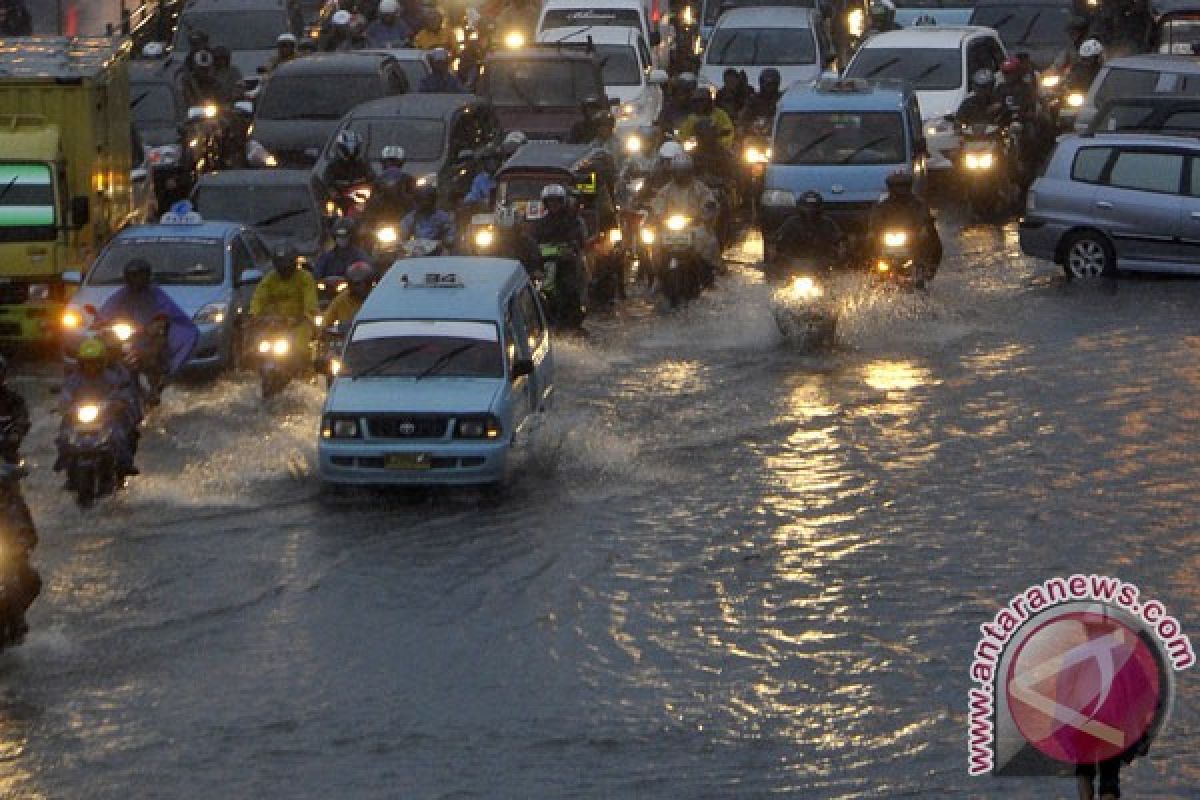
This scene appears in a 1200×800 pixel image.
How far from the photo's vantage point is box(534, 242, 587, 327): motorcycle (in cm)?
Result: 2441

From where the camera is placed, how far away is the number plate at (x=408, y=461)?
16.8 meters

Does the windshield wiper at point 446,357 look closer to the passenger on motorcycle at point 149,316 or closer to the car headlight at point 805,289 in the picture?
the passenger on motorcycle at point 149,316

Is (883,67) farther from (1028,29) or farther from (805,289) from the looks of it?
A: (805,289)

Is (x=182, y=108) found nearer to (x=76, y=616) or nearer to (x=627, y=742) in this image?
(x=76, y=616)

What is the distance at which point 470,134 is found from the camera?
29.8 meters

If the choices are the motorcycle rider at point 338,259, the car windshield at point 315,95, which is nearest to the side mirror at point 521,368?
the motorcycle rider at point 338,259

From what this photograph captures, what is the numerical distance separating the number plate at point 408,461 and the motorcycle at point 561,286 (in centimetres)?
762

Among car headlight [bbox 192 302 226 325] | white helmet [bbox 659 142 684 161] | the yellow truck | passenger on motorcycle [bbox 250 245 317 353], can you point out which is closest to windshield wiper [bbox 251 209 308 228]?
the yellow truck

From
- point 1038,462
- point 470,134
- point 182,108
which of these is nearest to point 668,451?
point 1038,462

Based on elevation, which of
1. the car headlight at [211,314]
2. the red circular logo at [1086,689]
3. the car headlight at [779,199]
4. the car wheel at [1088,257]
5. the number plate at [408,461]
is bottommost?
the car wheel at [1088,257]

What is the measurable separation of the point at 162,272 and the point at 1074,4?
69.5 feet

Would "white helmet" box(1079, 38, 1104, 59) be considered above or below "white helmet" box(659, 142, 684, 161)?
above

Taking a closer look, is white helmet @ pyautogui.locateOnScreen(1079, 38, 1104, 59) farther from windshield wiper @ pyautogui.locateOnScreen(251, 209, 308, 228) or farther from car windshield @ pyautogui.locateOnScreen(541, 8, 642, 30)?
windshield wiper @ pyautogui.locateOnScreen(251, 209, 308, 228)

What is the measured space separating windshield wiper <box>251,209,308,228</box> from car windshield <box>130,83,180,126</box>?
609 cm
